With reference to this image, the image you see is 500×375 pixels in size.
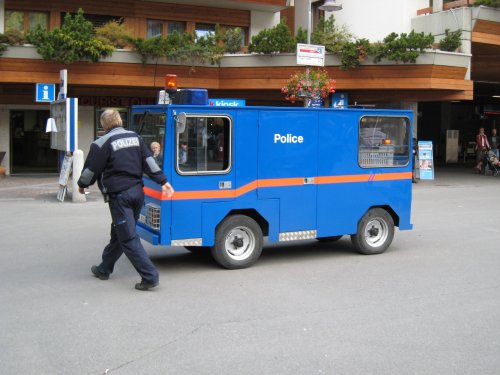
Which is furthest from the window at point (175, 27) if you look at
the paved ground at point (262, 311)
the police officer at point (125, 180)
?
the police officer at point (125, 180)

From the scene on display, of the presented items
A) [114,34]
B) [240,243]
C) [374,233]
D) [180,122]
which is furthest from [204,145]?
[114,34]

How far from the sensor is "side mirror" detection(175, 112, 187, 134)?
25.0ft

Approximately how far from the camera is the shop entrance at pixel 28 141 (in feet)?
74.6

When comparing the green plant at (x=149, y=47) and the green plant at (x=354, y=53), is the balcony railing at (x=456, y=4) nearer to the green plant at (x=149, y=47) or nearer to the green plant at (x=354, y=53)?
the green plant at (x=354, y=53)

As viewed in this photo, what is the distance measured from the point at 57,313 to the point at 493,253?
21.6 ft

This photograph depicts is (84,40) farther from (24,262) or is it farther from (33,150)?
(24,262)

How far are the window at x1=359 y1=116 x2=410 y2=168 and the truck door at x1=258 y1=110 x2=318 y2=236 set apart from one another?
873mm

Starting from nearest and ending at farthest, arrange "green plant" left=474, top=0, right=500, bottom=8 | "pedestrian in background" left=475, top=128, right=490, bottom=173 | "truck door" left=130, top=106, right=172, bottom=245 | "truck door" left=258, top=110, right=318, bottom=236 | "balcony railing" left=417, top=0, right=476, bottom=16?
"truck door" left=130, top=106, right=172, bottom=245
"truck door" left=258, top=110, right=318, bottom=236
"green plant" left=474, top=0, right=500, bottom=8
"balcony railing" left=417, top=0, right=476, bottom=16
"pedestrian in background" left=475, top=128, right=490, bottom=173

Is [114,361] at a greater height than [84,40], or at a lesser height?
lesser

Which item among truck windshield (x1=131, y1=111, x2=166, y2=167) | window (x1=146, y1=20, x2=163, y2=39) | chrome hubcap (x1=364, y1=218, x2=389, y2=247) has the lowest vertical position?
chrome hubcap (x1=364, y1=218, x2=389, y2=247)

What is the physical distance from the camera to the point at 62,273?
7.98m

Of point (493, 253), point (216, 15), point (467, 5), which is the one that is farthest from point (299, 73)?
point (493, 253)

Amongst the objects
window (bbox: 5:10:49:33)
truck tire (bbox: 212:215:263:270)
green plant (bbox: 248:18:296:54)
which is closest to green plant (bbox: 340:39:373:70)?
green plant (bbox: 248:18:296:54)

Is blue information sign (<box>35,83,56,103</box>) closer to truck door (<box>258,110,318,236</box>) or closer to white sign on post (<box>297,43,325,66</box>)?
white sign on post (<box>297,43,325,66</box>)
